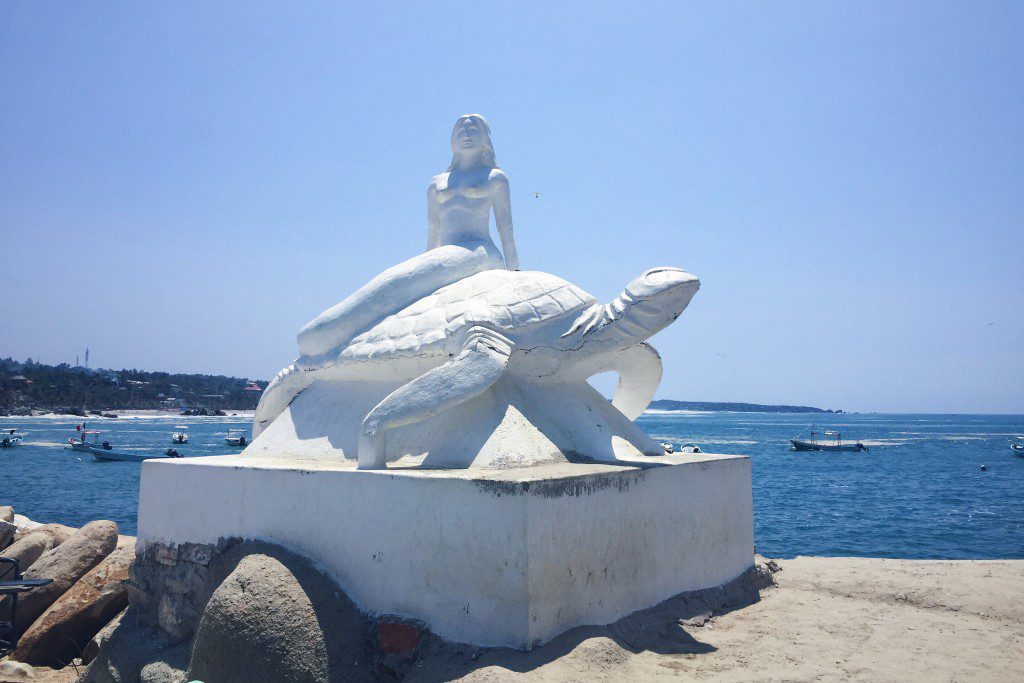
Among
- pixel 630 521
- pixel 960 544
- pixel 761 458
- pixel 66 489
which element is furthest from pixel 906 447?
pixel 630 521

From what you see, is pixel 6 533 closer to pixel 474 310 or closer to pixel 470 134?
pixel 474 310

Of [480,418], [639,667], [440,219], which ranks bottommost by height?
[639,667]

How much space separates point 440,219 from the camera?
8.48m

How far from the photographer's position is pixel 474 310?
6.73 meters

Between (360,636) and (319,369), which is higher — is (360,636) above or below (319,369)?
below

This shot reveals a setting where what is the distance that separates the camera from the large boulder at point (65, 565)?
8859 mm

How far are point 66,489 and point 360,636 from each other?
95.1ft

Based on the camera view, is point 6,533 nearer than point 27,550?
No

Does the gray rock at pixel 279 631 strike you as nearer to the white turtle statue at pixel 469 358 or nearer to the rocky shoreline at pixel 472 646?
the rocky shoreline at pixel 472 646

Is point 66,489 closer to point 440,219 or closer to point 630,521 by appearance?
point 440,219

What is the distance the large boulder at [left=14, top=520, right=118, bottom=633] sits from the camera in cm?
886

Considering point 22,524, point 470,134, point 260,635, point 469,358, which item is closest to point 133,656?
point 260,635

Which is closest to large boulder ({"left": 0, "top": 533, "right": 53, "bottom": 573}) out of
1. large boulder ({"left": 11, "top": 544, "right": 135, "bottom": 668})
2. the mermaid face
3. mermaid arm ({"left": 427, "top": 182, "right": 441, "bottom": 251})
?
large boulder ({"left": 11, "top": 544, "right": 135, "bottom": 668})

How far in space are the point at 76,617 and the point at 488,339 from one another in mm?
5852
